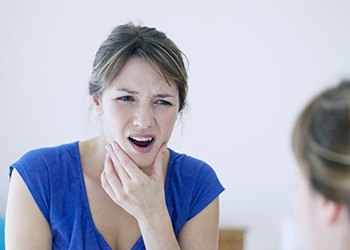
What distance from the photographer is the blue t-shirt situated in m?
1.42

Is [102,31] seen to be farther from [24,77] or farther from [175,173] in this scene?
[175,173]

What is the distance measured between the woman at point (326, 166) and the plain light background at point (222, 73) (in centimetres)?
164

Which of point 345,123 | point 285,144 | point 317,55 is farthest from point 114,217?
point 317,55

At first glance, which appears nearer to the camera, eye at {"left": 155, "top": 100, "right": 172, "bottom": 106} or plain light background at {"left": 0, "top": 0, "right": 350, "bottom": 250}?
eye at {"left": 155, "top": 100, "right": 172, "bottom": 106}

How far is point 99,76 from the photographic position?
1.41m

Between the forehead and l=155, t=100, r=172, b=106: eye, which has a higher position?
the forehead

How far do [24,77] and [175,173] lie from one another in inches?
47.5

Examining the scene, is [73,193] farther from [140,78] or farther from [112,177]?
[140,78]

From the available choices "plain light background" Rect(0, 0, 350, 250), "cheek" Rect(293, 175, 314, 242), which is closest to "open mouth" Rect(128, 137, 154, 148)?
"cheek" Rect(293, 175, 314, 242)

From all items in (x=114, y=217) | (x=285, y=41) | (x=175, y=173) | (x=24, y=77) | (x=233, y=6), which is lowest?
(x=114, y=217)

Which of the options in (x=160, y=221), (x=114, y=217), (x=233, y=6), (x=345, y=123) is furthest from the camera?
(x=233, y=6)

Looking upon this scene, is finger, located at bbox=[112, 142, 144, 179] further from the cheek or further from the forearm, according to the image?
the cheek

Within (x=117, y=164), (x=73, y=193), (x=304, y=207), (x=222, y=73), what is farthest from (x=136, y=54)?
(x=222, y=73)

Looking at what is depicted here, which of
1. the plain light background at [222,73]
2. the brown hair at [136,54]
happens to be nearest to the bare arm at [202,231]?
the brown hair at [136,54]
